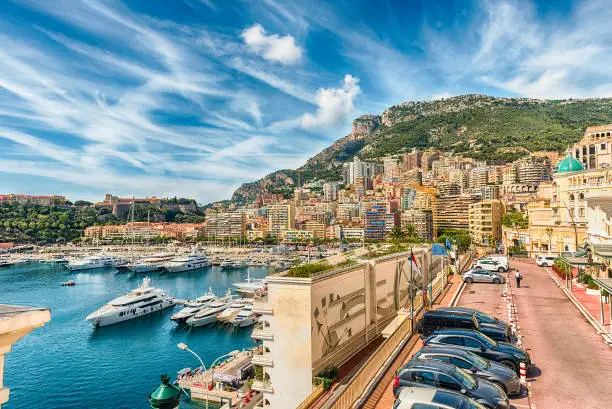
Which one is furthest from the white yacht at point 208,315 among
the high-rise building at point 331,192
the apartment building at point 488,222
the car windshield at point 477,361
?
the high-rise building at point 331,192

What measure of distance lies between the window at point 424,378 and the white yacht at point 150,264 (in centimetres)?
8425

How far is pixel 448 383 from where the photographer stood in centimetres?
796

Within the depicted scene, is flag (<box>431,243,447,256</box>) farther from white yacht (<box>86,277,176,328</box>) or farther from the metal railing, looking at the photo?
white yacht (<box>86,277,176,328</box>)

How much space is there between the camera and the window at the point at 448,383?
7.85 m

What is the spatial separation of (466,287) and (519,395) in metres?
14.5

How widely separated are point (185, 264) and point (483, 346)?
8294 cm

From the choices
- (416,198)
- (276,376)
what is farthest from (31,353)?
(416,198)

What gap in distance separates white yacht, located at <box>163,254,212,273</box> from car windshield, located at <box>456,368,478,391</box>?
8296 centimetres

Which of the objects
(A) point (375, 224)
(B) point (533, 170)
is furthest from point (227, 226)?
(B) point (533, 170)

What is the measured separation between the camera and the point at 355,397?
8383mm

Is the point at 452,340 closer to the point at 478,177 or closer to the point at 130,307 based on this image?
the point at 130,307

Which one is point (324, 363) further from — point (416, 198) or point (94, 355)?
point (416, 198)

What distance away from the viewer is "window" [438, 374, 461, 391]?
785 centimetres

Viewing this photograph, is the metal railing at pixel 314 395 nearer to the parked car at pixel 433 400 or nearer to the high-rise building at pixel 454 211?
Result: the parked car at pixel 433 400
